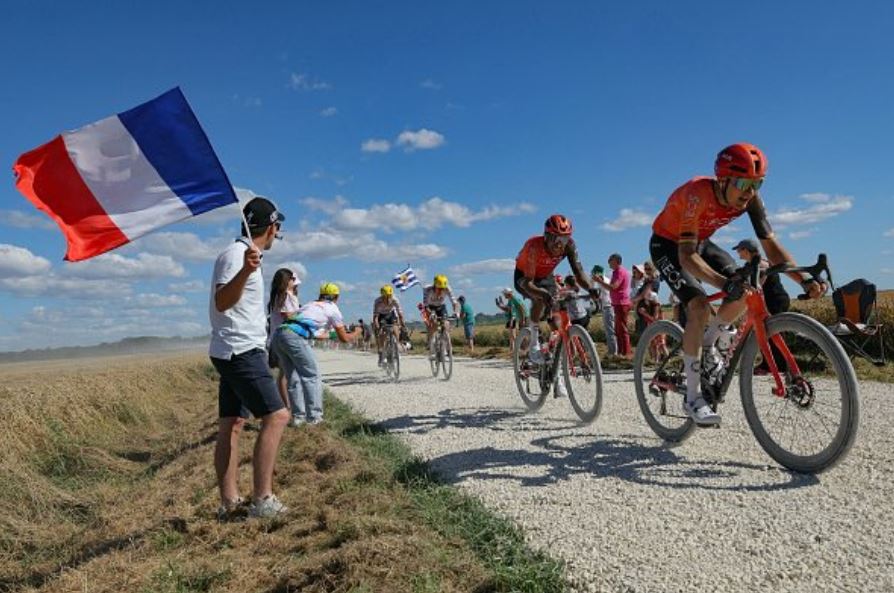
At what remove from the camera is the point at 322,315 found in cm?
844

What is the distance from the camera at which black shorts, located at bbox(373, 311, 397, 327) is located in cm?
1573

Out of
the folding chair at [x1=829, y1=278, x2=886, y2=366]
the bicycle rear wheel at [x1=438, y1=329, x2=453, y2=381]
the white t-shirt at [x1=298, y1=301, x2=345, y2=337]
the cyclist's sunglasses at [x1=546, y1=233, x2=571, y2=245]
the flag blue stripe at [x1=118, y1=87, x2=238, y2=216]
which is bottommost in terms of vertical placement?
the bicycle rear wheel at [x1=438, y1=329, x2=453, y2=381]

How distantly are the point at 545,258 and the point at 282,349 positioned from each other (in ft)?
12.4

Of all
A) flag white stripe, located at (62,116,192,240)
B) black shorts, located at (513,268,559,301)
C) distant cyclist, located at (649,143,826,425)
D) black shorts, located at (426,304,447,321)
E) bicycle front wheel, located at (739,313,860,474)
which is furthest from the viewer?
black shorts, located at (426,304,447,321)

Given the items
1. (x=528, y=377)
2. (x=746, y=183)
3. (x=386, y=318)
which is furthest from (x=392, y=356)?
(x=746, y=183)

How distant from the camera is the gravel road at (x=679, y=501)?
2.91m

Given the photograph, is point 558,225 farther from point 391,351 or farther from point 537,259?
point 391,351

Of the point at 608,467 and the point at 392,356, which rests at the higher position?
the point at 392,356

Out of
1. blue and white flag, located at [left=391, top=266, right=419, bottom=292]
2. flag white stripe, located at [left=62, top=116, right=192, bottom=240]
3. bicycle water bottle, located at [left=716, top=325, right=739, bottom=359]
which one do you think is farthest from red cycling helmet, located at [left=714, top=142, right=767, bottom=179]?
blue and white flag, located at [left=391, top=266, right=419, bottom=292]

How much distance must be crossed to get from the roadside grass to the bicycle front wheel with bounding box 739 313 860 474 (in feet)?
7.64

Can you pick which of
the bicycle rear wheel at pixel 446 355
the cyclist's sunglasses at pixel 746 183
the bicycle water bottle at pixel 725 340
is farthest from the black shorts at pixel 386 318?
the cyclist's sunglasses at pixel 746 183

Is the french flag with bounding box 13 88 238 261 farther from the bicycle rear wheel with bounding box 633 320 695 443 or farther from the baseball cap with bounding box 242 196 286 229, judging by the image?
the bicycle rear wheel with bounding box 633 320 695 443

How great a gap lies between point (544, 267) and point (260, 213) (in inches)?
170

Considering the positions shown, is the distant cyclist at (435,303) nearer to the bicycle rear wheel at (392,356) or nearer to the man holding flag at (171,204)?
the bicycle rear wheel at (392,356)
